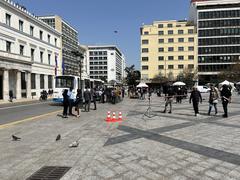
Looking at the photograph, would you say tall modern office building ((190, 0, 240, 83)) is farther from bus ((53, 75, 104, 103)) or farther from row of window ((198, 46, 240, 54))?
bus ((53, 75, 104, 103))

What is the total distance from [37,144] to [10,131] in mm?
3140

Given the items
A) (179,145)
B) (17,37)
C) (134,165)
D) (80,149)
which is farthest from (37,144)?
(17,37)

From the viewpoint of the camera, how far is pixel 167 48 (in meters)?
89.8

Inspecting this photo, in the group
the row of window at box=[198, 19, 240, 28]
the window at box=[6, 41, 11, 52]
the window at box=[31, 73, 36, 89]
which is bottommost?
the window at box=[31, 73, 36, 89]

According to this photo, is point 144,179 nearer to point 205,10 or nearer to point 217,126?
point 217,126

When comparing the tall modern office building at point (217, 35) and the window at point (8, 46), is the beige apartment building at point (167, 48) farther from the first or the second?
the window at point (8, 46)

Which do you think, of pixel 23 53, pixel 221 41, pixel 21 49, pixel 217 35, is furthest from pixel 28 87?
pixel 221 41

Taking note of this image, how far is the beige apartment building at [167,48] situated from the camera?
88.5m

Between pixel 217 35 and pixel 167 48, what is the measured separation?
17067 millimetres

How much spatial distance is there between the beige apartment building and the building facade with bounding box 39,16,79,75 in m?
23.9

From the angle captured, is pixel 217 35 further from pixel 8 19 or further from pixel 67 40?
pixel 8 19

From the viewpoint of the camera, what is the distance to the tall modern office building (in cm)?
8619

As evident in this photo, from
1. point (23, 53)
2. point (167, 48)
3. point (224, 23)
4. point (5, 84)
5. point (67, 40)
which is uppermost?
point (224, 23)

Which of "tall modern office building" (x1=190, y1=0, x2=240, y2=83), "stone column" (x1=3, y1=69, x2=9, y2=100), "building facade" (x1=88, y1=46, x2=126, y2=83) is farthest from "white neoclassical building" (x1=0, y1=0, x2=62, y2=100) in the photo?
"building facade" (x1=88, y1=46, x2=126, y2=83)
